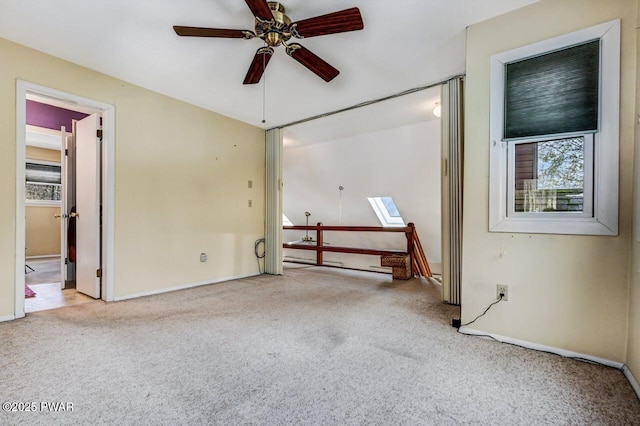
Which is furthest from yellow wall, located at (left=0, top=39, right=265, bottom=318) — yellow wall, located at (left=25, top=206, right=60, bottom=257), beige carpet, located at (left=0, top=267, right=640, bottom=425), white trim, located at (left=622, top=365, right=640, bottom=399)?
yellow wall, located at (left=25, top=206, right=60, bottom=257)

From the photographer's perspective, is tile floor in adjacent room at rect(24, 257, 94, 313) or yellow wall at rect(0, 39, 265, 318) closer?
yellow wall at rect(0, 39, 265, 318)

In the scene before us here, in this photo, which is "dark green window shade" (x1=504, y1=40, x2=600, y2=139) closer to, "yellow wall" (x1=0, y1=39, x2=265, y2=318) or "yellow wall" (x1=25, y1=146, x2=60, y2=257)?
"yellow wall" (x1=0, y1=39, x2=265, y2=318)

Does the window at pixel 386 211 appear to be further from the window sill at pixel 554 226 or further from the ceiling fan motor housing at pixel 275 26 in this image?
the ceiling fan motor housing at pixel 275 26

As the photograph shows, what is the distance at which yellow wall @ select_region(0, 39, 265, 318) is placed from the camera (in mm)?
2549

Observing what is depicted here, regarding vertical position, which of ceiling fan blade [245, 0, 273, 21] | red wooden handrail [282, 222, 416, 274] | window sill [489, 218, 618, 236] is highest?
ceiling fan blade [245, 0, 273, 21]

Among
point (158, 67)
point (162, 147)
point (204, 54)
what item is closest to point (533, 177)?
point (204, 54)

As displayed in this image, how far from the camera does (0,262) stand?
8.18 feet

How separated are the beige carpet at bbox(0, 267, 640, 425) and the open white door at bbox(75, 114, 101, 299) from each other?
64 centimetres

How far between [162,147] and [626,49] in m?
4.15

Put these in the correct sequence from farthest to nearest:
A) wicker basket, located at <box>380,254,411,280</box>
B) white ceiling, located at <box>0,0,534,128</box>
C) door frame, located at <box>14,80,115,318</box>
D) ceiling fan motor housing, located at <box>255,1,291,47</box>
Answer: wicker basket, located at <box>380,254,411,280</box> < door frame, located at <box>14,80,115,318</box> < white ceiling, located at <box>0,0,534,128</box> < ceiling fan motor housing, located at <box>255,1,291,47</box>

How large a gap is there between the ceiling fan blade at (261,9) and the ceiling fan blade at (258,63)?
0.33 metres

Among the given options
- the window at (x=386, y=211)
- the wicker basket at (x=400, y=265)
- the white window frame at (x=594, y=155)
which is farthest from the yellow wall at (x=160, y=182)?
the white window frame at (x=594, y=155)

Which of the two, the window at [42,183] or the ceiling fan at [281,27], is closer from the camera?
the ceiling fan at [281,27]

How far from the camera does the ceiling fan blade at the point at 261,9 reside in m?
1.75
